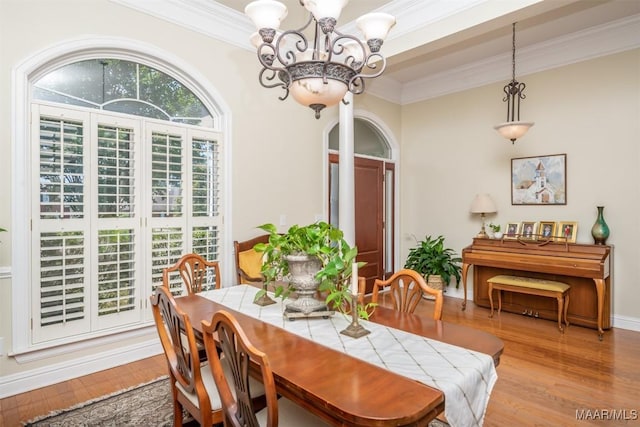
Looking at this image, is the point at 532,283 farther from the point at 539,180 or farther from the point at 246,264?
the point at 246,264

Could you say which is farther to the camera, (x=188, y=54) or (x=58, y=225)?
(x=188, y=54)

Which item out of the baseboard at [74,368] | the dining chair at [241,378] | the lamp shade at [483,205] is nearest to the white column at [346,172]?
the lamp shade at [483,205]

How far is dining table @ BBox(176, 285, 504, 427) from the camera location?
111 cm

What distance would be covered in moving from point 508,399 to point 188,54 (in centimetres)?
381

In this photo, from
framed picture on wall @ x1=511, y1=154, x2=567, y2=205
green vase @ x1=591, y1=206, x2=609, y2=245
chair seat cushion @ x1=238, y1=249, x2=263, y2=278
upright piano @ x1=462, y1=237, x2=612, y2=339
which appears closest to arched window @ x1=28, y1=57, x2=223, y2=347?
chair seat cushion @ x1=238, y1=249, x2=263, y2=278

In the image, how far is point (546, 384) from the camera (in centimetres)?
266

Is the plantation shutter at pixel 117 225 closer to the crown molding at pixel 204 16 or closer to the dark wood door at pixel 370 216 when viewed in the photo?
the crown molding at pixel 204 16

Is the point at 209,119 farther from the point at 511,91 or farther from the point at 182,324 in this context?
the point at 511,91

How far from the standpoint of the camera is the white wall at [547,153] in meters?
3.87

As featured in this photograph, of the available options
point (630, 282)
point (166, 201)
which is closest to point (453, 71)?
point (630, 282)

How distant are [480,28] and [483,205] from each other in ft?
7.36

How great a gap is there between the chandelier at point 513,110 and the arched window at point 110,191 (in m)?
3.05

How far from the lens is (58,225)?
106 inches

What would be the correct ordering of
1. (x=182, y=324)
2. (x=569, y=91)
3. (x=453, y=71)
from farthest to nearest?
(x=453, y=71) < (x=569, y=91) < (x=182, y=324)
